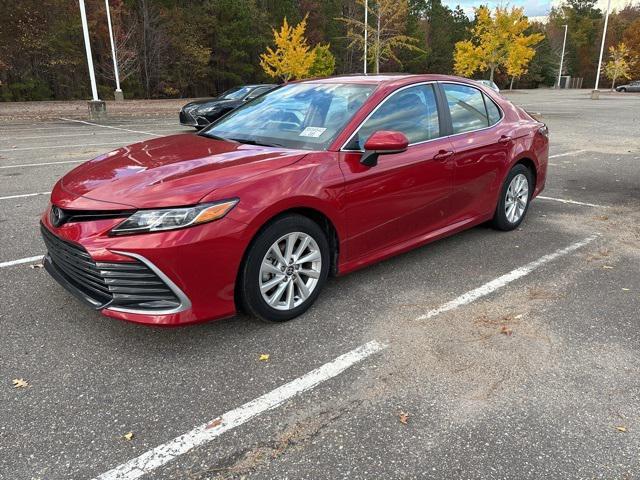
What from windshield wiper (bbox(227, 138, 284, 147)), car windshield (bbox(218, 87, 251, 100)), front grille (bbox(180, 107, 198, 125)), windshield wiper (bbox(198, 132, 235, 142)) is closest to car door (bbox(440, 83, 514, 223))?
windshield wiper (bbox(227, 138, 284, 147))

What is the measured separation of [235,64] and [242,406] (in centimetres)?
4425

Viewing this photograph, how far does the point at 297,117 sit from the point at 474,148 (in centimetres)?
164

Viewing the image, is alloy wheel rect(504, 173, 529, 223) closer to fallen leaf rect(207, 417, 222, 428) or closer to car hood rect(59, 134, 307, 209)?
car hood rect(59, 134, 307, 209)

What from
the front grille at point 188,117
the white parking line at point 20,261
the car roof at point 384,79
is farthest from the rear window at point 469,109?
the front grille at point 188,117

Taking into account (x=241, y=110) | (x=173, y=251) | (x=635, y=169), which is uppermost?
(x=241, y=110)

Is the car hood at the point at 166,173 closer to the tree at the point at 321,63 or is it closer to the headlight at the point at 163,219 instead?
the headlight at the point at 163,219

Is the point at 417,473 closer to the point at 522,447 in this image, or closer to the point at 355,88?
the point at 522,447

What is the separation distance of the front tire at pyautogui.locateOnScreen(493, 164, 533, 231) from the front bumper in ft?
10.5

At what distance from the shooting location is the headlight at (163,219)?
2.82 m

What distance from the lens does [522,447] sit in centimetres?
238

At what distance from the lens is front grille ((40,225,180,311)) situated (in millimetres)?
2814

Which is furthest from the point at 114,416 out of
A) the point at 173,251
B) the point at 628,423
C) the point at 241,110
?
the point at 241,110

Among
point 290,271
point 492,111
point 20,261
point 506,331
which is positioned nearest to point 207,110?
point 20,261

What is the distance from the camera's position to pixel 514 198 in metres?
5.39
